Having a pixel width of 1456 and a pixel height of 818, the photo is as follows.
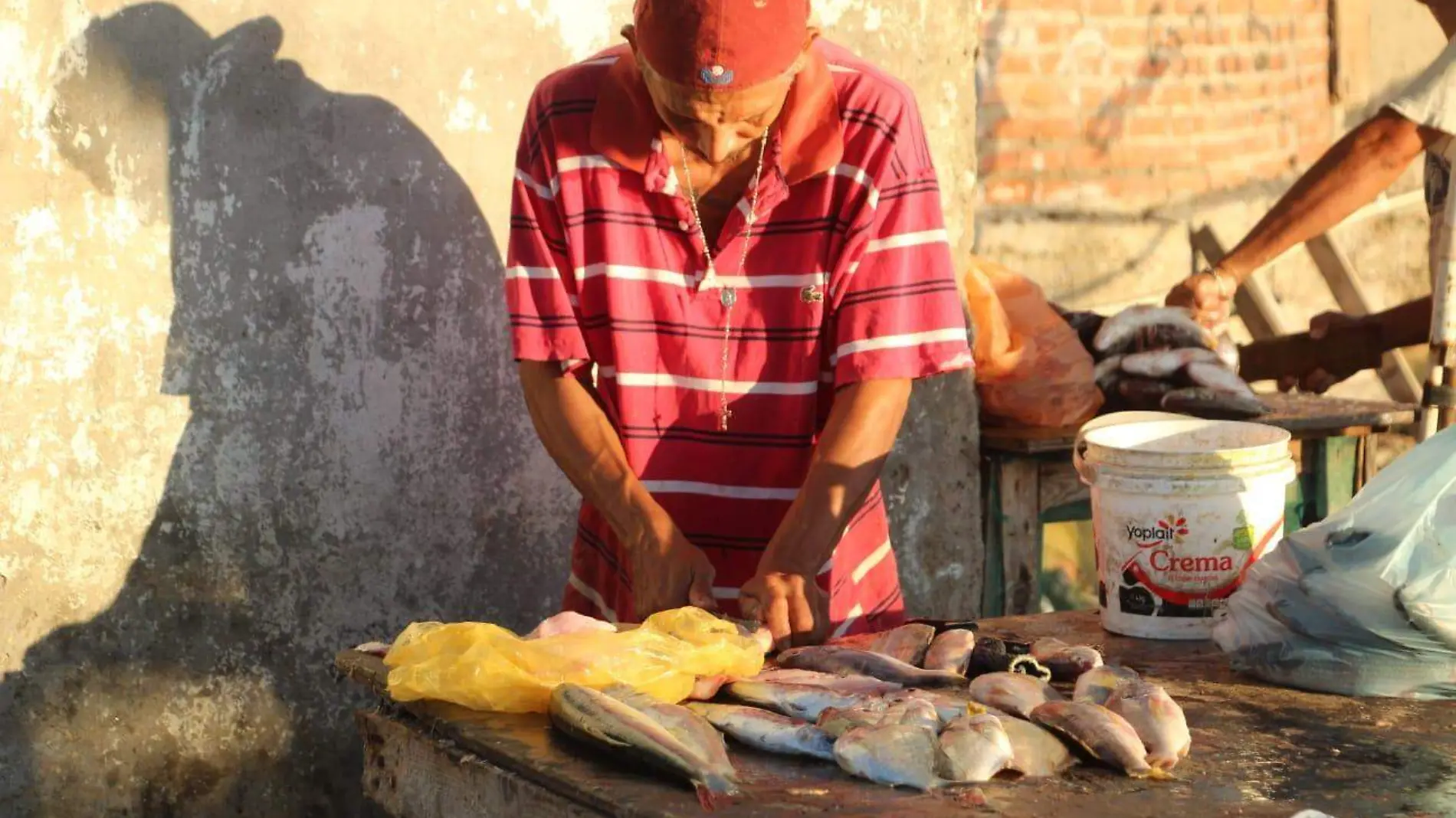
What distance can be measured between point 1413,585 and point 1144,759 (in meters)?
0.55

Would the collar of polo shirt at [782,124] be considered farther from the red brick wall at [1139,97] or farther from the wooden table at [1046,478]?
the red brick wall at [1139,97]

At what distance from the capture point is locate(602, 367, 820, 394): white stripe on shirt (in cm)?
319

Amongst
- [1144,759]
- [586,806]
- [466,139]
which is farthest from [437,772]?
[466,139]

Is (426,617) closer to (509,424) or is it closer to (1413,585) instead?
(509,424)

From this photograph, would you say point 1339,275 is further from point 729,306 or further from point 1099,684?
point 1099,684

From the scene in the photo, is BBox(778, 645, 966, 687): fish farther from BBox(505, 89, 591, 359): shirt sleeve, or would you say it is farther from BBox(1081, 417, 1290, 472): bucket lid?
BBox(505, 89, 591, 359): shirt sleeve

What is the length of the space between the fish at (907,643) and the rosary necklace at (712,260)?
1.90ft

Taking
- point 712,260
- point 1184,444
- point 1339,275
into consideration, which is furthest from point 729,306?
point 1339,275

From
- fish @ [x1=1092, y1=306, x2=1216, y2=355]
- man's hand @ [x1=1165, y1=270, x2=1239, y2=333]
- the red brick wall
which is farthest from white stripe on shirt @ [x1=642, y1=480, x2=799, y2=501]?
the red brick wall

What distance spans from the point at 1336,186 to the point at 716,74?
9.71 ft

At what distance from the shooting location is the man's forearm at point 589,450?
3.05 m

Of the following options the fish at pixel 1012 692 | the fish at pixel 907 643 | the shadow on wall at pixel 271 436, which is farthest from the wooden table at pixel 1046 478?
the fish at pixel 1012 692

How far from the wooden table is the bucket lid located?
1.55 m

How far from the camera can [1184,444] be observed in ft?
10.1
